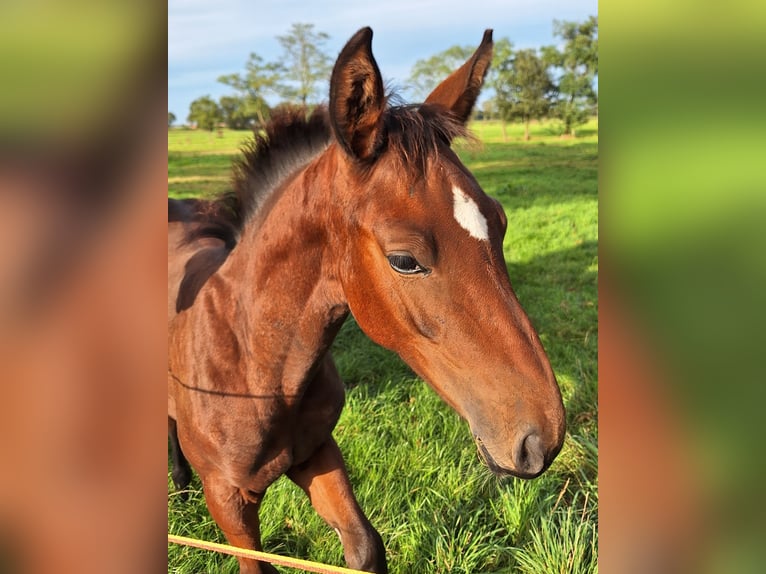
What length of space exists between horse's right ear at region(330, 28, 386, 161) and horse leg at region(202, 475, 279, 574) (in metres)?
1.33

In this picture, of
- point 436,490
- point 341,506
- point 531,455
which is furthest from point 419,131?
point 436,490

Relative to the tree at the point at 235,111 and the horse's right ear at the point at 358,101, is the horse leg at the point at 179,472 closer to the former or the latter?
the horse's right ear at the point at 358,101

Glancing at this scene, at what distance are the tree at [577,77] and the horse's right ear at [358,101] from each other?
17.2 metres

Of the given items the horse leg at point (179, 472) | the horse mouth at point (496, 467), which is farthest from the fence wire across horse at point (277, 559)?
the horse leg at point (179, 472)

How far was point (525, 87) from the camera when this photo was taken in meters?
19.3

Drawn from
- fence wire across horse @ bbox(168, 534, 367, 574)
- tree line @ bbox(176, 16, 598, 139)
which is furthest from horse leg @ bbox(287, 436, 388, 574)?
tree line @ bbox(176, 16, 598, 139)

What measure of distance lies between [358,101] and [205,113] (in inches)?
840

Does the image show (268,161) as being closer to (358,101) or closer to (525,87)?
(358,101)

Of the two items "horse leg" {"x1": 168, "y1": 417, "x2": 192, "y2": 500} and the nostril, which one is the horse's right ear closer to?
the nostril

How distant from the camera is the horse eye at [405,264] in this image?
1508 millimetres
